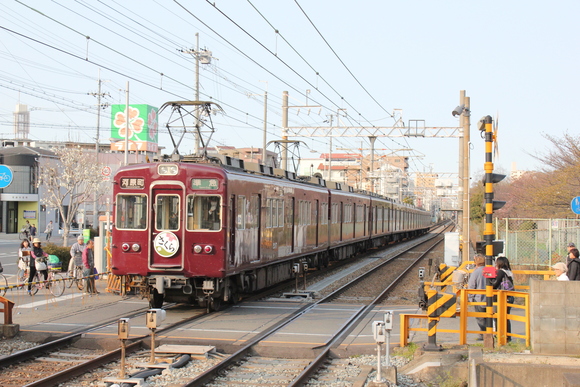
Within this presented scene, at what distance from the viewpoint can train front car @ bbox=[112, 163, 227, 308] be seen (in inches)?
495

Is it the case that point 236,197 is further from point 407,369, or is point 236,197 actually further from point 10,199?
point 10,199

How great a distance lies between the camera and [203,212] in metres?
12.7

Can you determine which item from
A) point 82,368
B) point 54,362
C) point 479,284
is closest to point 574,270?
point 479,284

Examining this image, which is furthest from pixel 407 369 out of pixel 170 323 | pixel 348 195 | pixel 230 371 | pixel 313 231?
pixel 348 195

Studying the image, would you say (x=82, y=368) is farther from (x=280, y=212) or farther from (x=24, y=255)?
(x=24, y=255)

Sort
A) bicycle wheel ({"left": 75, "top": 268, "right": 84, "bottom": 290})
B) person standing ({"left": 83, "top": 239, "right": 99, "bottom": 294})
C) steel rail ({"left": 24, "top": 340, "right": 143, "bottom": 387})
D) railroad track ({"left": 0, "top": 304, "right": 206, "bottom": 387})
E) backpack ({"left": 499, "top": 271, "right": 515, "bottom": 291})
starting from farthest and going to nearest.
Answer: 1. bicycle wheel ({"left": 75, "top": 268, "right": 84, "bottom": 290})
2. person standing ({"left": 83, "top": 239, "right": 99, "bottom": 294})
3. backpack ({"left": 499, "top": 271, "right": 515, "bottom": 291})
4. railroad track ({"left": 0, "top": 304, "right": 206, "bottom": 387})
5. steel rail ({"left": 24, "top": 340, "right": 143, "bottom": 387})

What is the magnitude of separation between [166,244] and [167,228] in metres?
0.31

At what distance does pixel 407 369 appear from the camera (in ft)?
29.1

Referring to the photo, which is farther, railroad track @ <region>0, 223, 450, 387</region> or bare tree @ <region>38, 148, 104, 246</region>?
bare tree @ <region>38, 148, 104, 246</region>

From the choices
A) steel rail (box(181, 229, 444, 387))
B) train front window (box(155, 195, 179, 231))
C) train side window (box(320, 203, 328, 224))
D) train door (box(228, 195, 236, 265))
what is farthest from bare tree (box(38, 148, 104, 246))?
steel rail (box(181, 229, 444, 387))

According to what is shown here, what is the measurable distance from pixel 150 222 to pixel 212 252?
129cm

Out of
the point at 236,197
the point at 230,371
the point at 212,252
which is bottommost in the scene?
the point at 230,371

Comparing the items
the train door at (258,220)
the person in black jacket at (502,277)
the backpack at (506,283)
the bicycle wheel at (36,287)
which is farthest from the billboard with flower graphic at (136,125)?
the backpack at (506,283)

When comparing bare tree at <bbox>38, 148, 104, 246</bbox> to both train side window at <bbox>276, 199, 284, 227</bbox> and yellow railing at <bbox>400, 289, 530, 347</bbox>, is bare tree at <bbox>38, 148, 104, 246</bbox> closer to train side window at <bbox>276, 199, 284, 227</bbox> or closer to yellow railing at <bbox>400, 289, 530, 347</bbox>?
train side window at <bbox>276, 199, 284, 227</bbox>
